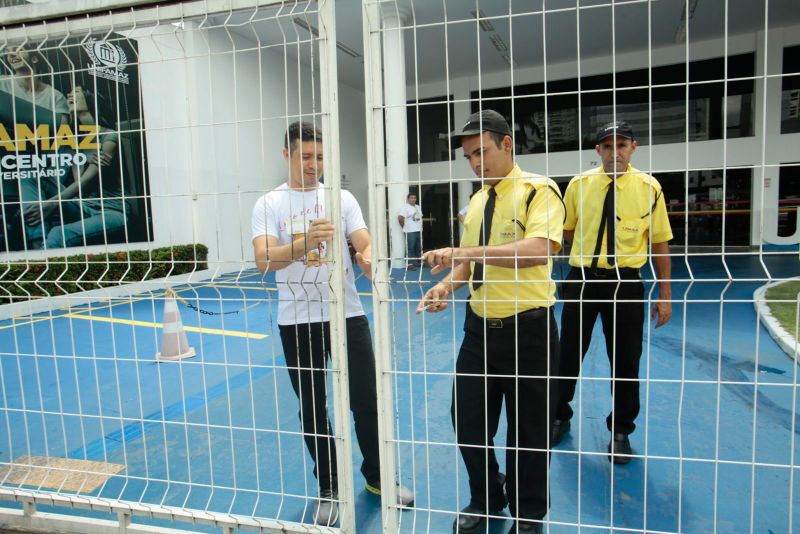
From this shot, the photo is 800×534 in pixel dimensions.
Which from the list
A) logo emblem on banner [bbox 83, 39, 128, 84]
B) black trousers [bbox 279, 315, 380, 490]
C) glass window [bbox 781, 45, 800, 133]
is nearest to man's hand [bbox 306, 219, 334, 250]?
black trousers [bbox 279, 315, 380, 490]

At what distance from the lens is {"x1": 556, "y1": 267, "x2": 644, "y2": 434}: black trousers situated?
8.78 feet

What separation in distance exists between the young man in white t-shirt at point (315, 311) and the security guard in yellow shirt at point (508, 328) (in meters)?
0.41

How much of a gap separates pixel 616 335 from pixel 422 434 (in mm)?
1276

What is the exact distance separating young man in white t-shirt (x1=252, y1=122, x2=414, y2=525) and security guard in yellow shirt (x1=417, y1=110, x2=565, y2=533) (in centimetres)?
41

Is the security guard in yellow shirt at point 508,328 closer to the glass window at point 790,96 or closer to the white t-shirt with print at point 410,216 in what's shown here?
the white t-shirt with print at point 410,216

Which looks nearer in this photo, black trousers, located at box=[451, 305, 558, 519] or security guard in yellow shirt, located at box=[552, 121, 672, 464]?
black trousers, located at box=[451, 305, 558, 519]

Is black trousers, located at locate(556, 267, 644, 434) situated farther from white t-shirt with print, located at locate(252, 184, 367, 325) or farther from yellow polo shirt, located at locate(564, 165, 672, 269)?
white t-shirt with print, located at locate(252, 184, 367, 325)

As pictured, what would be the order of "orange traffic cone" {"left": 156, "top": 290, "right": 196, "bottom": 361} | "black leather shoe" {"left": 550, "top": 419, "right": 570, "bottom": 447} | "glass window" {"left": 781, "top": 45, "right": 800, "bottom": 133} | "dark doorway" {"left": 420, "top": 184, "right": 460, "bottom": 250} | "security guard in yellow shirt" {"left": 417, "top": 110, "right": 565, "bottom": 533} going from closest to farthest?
"security guard in yellow shirt" {"left": 417, "top": 110, "right": 565, "bottom": 533}
"black leather shoe" {"left": 550, "top": 419, "right": 570, "bottom": 447}
"orange traffic cone" {"left": 156, "top": 290, "right": 196, "bottom": 361}
"glass window" {"left": 781, "top": 45, "right": 800, "bottom": 133}
"dark doorway" {"left": 420, "top": 184, "right": 460, "bottom": 250}

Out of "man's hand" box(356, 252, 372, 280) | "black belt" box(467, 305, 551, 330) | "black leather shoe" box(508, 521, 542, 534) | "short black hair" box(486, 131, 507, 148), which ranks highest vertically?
"short black hair" box(486, 131, 507, 148)

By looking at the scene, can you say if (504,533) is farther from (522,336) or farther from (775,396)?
(775,396)

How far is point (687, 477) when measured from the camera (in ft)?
8.41

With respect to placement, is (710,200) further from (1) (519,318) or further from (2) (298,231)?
(2) (298,231)

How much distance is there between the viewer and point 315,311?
7.24 feet

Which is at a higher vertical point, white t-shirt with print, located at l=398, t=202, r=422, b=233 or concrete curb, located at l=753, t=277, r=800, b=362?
white t-shirt with print, located at l=398, t=202, r=422, b=233
